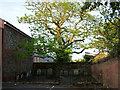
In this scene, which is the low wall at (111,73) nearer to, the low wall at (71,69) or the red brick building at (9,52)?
the red brick building at (9,52)

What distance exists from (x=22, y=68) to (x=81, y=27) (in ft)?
37.8

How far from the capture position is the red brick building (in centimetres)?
1862

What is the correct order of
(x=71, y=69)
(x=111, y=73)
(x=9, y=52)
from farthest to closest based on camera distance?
(x=71, y=69) → (x=9, y=52) → (x=111, y=73)

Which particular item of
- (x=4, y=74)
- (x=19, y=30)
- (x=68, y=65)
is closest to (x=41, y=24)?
(x=19, y=30)

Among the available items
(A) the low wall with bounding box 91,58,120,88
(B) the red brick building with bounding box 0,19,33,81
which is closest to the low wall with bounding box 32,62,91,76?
(B) the red brick building with bounding box 0,19,33,81

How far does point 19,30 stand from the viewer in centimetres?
2370

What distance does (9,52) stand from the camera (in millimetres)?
20672

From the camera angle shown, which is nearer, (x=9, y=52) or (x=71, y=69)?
(x=9, y=52)

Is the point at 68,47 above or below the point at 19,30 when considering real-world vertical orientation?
below

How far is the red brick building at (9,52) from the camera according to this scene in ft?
61.1

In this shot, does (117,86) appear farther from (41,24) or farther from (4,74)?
(41,24)

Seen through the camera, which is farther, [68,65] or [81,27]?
[68,65]

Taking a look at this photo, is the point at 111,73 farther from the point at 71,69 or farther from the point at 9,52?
the point at 71,69

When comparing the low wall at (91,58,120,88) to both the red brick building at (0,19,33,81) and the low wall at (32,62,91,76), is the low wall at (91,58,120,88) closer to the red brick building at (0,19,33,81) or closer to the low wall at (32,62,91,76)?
the red brick building at (0,19,33,81)
